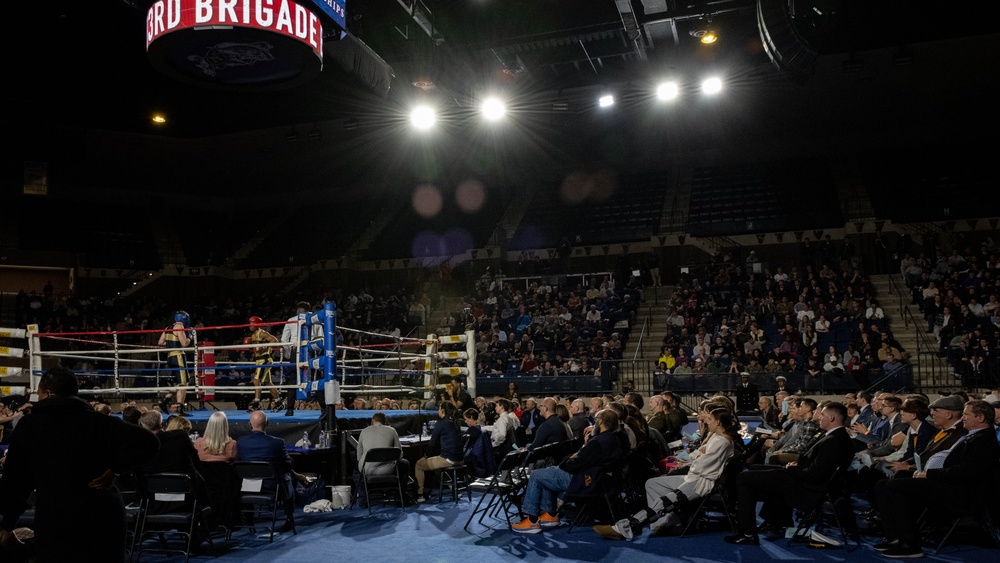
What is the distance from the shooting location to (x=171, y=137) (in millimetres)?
22656

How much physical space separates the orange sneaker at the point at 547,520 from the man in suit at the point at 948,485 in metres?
2.58

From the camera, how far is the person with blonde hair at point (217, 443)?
679 centimetres

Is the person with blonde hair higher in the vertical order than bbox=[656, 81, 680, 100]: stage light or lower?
lower

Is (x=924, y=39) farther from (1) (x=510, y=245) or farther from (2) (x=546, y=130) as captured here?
(1) (x=510, y=245)

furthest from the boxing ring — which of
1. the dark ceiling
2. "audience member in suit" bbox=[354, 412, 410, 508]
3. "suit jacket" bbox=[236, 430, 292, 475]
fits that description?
the dark ceiling

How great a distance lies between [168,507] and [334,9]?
5.58 metres

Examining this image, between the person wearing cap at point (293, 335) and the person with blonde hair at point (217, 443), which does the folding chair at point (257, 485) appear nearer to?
the person with blonde hair at point (217, 443)

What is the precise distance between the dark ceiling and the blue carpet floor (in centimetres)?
618

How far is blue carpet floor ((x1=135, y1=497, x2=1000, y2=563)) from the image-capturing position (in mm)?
5664

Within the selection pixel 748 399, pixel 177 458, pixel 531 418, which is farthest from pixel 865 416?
pixel 177 458

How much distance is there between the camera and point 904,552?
550 cm

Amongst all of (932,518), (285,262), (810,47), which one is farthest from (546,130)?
(932,518)

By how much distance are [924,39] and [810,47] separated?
19.8 feet

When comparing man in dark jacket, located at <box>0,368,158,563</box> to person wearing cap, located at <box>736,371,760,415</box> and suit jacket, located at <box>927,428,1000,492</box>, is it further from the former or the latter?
person wearing cap, located at <box>736,371,760,415</box>
